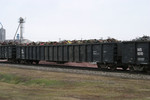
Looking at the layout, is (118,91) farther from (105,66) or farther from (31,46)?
(31,46)

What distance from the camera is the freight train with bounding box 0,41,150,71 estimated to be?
65.2 feet

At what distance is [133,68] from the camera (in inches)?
817

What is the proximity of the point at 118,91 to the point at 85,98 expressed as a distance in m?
2.49

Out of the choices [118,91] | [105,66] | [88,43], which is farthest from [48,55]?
[118,91]

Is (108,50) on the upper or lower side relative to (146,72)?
upper

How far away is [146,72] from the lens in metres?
20.5

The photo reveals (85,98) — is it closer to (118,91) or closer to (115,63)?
(118,91)

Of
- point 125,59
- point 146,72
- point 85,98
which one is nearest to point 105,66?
point 125,59

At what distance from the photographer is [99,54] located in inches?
934

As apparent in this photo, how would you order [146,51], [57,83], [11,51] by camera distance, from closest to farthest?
1. [57,83]
2. [146,51]
3. [11,51]

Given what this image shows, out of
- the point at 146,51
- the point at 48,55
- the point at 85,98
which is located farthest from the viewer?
the point at 48,55

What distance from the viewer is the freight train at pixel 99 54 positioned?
19.9 m

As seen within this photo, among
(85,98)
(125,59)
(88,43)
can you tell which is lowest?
(85,98)

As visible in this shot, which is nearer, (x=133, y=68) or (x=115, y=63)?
(x=133, y=68)
